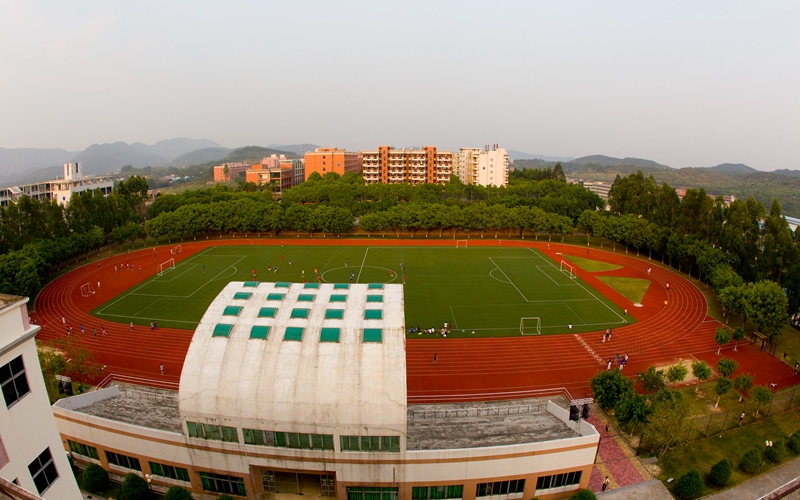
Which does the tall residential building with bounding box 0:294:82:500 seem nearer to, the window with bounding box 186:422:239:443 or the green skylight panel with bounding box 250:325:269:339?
the window with bounding box 186:422:239:443

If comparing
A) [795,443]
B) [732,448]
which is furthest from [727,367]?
[732,448]

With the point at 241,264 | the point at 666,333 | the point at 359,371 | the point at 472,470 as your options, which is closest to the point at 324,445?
the point at 359,371

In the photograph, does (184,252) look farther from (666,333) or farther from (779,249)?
(779,249)

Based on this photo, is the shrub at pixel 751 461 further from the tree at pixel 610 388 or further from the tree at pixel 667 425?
the tree at pixel 610 388

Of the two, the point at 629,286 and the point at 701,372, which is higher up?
the point at 701,372

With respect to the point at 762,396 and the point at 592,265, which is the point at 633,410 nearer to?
the point at 762,396

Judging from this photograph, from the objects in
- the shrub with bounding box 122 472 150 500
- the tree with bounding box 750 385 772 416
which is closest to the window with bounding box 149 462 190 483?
the shrub with bounding box 122 472 150 500
